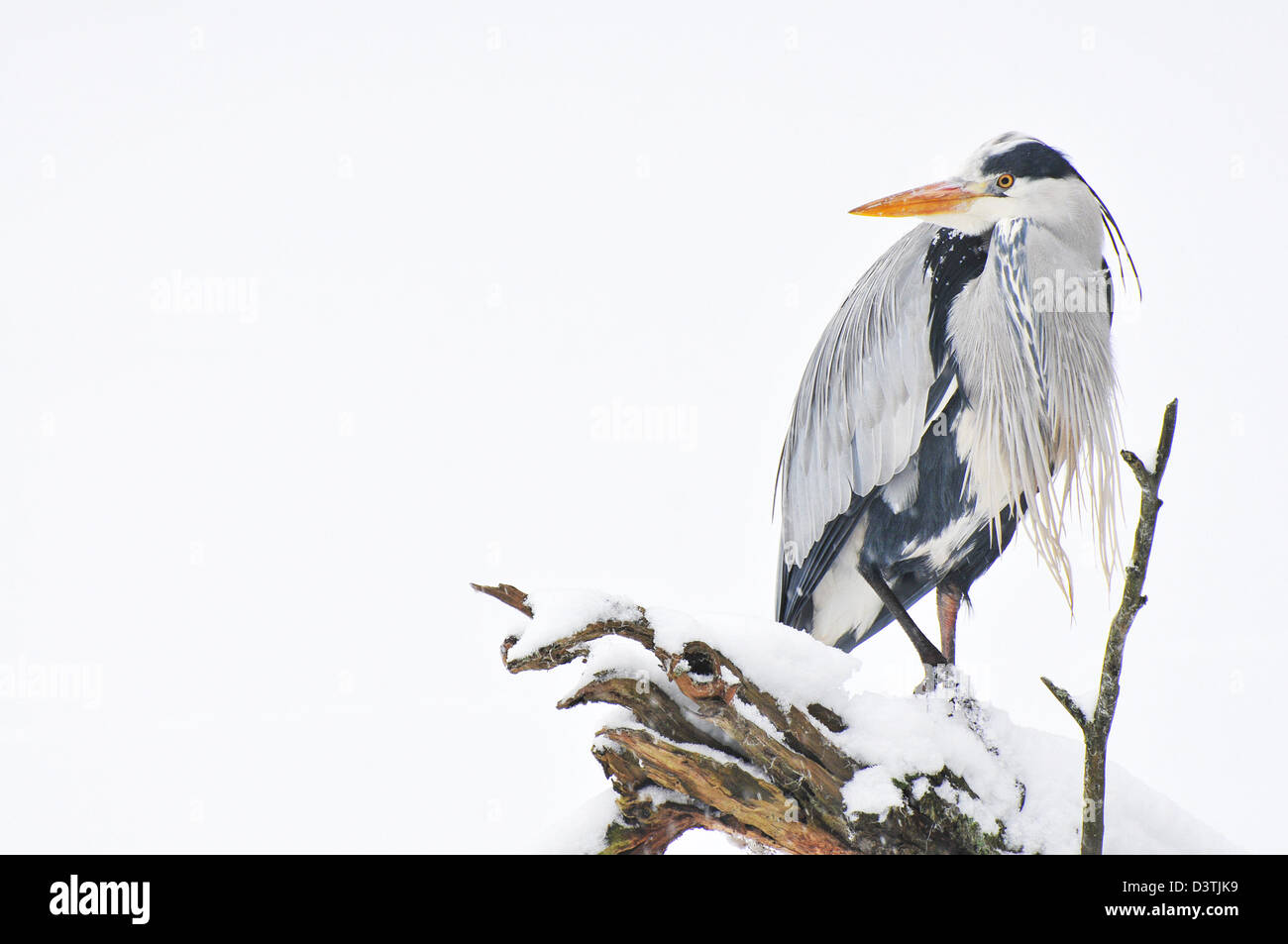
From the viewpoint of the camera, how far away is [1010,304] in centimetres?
195

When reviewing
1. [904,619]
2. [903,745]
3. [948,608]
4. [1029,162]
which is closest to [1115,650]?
[903,745]

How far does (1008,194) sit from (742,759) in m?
1.24

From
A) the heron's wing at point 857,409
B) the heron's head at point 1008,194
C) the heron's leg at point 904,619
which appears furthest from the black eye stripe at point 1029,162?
the heron's leg at point 904,619

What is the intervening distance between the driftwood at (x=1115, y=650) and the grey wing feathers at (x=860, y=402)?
2.98 feet

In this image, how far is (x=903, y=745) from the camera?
1.57m

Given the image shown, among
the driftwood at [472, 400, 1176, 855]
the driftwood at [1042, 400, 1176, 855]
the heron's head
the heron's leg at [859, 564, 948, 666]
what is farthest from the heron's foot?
the heron's head

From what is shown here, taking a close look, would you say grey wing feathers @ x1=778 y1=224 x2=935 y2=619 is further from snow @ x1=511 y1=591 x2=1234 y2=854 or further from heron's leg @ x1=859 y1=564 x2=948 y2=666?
snow @ x1=511 y1=591 x2=1234 y2=854

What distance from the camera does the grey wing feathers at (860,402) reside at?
211cm

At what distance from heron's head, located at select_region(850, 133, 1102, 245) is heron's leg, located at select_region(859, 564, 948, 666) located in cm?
78

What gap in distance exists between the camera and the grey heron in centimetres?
196
